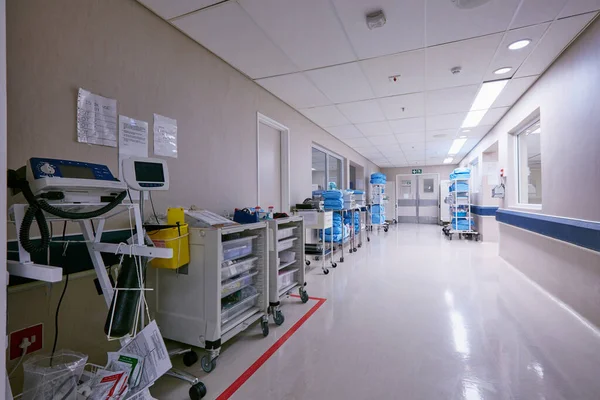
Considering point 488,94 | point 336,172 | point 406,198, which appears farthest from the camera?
point 406,198

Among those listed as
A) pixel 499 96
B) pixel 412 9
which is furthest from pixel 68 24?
pixel 499 96

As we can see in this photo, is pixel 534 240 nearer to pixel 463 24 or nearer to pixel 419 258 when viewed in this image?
pixel 419 258

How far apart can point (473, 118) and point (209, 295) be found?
5.57 m

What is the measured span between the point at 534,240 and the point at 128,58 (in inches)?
198

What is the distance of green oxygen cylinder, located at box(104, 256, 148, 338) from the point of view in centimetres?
132

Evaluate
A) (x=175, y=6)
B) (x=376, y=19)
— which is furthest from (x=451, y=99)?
(x=175, y=6)

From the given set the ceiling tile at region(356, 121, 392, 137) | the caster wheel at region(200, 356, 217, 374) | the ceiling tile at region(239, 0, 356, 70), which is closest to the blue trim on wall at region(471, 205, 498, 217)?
the ceiling tile at region(356, 121, 392, 137)

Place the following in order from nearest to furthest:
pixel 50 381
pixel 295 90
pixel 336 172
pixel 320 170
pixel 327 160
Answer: pixel 50 381 → pixel 295 90 → pixel 327 160 → pixel 320 170 → pixel 336 172

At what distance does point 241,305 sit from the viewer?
2396mm

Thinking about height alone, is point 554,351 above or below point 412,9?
below

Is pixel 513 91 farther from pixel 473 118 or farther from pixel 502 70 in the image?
pixel 473 118

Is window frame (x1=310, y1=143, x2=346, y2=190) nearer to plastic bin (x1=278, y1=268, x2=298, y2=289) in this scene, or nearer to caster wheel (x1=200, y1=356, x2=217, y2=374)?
plastic bin (x1=278, y1=268, x2=298, y2=289)

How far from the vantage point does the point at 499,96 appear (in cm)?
425

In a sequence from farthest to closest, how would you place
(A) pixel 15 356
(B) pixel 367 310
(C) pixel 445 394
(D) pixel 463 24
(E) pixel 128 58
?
(B) pixel 367 310
(D) pixel 463 24
(E) pixel 128 58
(C) pixel 445 394
(A) pixel 15 356
